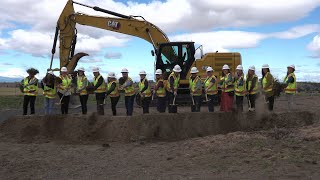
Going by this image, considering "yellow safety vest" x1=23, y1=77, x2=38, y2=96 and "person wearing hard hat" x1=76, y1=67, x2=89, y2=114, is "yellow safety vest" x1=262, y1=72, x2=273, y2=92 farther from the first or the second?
"yellow safety vest" x1=23, y1=77, x2=38, y2=96

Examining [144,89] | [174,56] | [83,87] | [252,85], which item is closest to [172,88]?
[144,89]

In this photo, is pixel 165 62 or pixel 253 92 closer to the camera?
pixel 253 92

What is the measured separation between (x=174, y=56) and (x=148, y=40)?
156cm

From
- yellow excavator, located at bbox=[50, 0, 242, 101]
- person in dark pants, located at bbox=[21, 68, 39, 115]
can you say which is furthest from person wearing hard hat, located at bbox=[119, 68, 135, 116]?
yellow excavator, located at bbox=[50, 0, 242, 101]

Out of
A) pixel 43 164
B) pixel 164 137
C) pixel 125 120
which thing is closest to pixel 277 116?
pixel 164 137

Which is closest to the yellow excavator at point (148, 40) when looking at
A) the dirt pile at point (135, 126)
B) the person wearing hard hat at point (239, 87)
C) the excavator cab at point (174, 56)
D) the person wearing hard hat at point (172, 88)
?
the excavator cab at point (174, 56)

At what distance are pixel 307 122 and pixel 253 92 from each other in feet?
6.18

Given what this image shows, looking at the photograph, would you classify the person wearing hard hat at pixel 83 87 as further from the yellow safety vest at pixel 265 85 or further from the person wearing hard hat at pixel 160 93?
the yellow safety vest at pixel 265 85

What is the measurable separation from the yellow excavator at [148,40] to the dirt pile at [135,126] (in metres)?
6.47

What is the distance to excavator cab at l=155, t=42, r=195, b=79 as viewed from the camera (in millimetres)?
19203

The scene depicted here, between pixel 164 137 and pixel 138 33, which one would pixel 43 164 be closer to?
pixel 164 137

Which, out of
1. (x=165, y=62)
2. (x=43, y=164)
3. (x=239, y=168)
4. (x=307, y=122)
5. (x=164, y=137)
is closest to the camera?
(x=239, y=168)

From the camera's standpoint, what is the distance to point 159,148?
9680 mm

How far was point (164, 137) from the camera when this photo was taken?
36.7 feet
